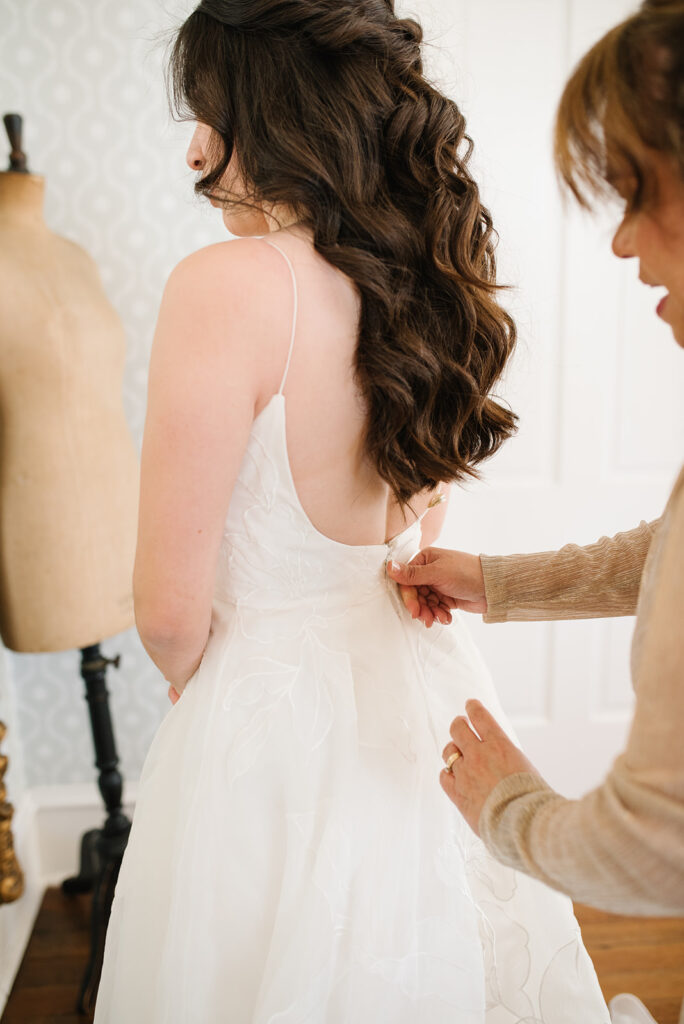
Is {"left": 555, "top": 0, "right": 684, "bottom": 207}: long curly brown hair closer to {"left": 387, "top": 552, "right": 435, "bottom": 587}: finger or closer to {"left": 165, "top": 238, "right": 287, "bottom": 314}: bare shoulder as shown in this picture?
{"left": 165, "top": 238, "right": 287, "bottom": 314}: bare shoulder

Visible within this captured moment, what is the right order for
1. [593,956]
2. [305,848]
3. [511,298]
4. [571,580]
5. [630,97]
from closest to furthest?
[630,97] → [305,848] → [571,580] → [593,956] → [511,298]

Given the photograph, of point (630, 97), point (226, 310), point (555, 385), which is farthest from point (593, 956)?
point (630, 97)

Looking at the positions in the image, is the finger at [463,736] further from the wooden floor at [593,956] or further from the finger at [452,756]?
the wooden floor at [593,956]

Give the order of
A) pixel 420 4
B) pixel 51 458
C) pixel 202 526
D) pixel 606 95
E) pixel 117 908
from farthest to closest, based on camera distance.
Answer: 1. pixel 420 4
2. pixel 51 458
3. pixel 117 908
4. pixel 202 526
5. pixel 606 95

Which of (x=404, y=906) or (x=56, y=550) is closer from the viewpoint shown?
(x=404, y=906)

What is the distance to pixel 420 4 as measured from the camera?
5.92ft

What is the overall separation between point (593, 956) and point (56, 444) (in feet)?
5.49

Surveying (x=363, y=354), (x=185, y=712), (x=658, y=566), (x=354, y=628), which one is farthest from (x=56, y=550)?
(x=658, y=566)

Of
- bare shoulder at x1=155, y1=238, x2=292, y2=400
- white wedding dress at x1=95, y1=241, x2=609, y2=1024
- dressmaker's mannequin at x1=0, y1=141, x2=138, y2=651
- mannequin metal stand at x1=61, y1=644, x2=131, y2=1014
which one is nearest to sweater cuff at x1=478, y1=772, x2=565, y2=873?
white wedding dress at x1=95, y1=241, x2=609, y2=1024

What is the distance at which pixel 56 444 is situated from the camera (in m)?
1.39

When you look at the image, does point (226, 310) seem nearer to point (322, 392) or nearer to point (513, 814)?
point (322, 392)

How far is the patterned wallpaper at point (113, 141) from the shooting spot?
166 centimetres

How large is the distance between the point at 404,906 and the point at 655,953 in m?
1.35

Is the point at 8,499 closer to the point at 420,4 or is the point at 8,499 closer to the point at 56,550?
the point at 56,550
